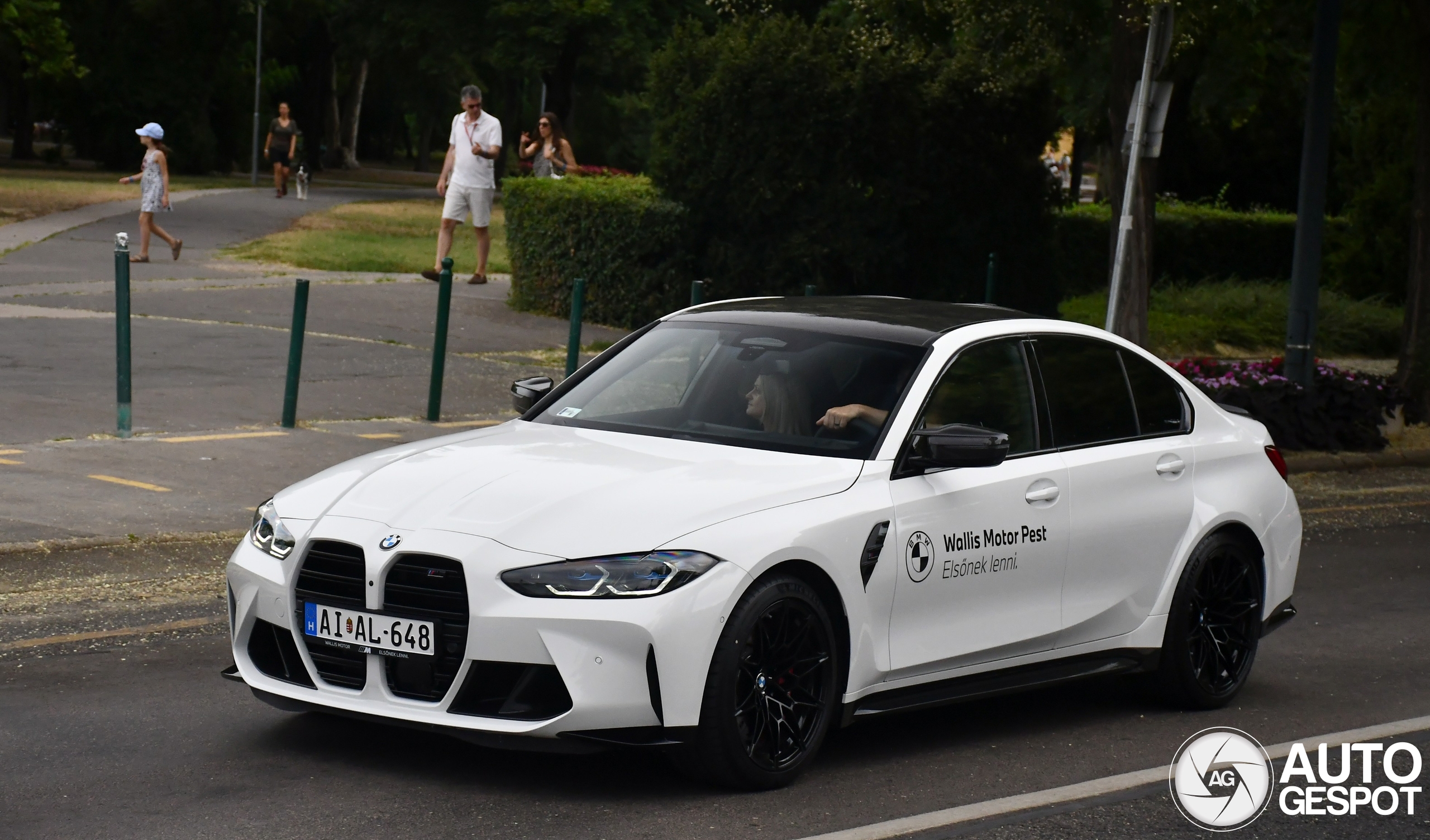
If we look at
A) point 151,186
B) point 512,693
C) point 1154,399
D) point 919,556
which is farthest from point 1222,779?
point 151,186

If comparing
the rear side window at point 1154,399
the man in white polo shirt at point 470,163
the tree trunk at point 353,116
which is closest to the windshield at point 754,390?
the rear side window at point 1154,399

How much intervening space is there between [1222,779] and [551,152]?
64.8 ft

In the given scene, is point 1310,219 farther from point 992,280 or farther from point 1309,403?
point 992,280

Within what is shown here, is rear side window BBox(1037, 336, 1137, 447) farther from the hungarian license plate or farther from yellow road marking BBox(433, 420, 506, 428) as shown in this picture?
yellow road marking BBox(433, 420, 506, 428)

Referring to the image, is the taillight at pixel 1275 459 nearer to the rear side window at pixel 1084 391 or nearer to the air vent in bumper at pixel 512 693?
the rear side window at pixel 1084 391

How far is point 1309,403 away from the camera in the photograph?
51.9 ft

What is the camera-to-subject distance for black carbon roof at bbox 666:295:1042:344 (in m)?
6.84

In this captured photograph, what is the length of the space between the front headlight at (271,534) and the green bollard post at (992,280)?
48.7 ft

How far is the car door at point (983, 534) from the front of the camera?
20.3ft

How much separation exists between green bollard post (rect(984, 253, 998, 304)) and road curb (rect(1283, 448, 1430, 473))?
5.32m

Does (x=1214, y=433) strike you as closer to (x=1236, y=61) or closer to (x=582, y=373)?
(x=582, y=373)

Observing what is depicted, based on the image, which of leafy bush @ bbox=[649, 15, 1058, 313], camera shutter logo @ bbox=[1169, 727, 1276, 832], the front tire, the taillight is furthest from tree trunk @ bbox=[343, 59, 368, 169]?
the front tire

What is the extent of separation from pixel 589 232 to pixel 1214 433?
13910 mm

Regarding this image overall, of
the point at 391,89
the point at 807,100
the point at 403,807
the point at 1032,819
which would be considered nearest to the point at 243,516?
the point at 403,807
